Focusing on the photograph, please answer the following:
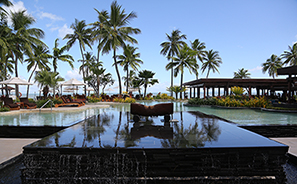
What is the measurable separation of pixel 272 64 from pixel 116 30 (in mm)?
41745

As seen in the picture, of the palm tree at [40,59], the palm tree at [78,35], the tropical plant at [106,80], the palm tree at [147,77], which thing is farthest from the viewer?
the tropical plant at [106,80]

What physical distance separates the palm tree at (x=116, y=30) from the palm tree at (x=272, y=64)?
1540 inches

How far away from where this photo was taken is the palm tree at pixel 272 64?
4381cm

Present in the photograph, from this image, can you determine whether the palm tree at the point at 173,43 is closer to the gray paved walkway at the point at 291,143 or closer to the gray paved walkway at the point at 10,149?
the gray paved walkway at the point at 291,143

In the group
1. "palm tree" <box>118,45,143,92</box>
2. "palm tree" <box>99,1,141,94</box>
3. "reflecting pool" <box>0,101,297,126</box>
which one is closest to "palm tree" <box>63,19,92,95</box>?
"palm tree" <box>118,45,143,92</box>

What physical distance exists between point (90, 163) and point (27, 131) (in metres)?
3.89

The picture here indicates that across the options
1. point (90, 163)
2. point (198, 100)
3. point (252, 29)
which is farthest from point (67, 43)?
point (90, 163)

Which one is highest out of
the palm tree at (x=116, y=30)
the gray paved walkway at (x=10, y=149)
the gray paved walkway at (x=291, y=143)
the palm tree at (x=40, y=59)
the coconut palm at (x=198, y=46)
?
the coconut palm at (x=198, y=46)

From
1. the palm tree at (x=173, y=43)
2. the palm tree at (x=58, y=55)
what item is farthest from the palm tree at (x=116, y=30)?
the palm tree at (x=173, y=43)

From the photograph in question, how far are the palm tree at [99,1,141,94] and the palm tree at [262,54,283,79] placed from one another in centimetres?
3912

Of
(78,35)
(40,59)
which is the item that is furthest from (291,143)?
(40,59)

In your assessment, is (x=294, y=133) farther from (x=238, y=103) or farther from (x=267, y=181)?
(x=238, y=103)

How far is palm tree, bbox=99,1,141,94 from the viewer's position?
20.4 meters

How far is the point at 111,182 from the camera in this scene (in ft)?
9.05
